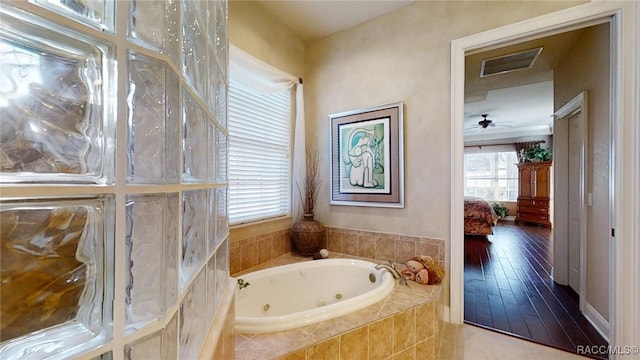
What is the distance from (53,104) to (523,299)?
3457mm

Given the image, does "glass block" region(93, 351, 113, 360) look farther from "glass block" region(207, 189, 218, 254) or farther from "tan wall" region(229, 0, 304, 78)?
"tan wall" region(229, 0, 304, 78)

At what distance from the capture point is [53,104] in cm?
29

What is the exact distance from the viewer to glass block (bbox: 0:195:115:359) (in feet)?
0.83

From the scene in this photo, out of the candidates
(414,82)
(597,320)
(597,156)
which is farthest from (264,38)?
(597,320)

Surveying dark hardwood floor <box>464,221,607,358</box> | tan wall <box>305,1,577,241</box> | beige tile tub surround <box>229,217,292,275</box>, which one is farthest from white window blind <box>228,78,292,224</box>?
dark hardwood floor <box>464,221,607,358</box>

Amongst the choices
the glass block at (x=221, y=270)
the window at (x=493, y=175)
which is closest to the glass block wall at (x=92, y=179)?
the glass block at (x=221, y=270)

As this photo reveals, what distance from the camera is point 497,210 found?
6.93m

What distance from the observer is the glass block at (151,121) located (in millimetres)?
360

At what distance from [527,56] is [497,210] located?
216 inches

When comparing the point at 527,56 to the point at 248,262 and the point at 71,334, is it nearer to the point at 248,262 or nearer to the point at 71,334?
the point at 248,262

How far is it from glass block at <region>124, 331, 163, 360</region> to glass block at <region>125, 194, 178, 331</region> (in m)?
0.02

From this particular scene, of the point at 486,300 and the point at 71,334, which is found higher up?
the point at 71,334

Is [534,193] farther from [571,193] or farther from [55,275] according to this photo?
[55,275]

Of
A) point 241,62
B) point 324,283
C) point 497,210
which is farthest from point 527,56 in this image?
point 497,210
